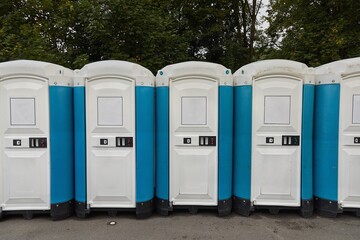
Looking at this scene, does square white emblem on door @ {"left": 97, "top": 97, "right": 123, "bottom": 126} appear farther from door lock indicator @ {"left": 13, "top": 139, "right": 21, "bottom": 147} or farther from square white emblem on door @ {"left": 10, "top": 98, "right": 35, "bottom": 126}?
door lock indicator @ {"left": 13, "top": 139, "right": 21, "bottom": 147}

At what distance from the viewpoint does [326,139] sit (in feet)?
10.9

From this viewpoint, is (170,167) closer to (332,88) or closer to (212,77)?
(212,77)

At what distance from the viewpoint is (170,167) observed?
11.1 ft

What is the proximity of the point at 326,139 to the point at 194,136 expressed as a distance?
5.91 feet

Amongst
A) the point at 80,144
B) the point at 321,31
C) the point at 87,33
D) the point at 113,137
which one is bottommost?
the point at 80,144

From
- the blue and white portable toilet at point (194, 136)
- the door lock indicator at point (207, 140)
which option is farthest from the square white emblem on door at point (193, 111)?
the door lock indicator at point (207, 140)

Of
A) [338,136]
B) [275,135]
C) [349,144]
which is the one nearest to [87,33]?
[275,135]

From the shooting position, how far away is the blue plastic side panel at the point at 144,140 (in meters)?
3.26

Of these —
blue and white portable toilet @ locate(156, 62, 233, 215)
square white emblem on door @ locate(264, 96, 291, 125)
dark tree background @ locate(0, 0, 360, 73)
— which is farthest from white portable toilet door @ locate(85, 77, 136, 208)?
dark tree background @ locate(0, 0, 360, 73)

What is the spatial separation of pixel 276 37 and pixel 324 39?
346cm

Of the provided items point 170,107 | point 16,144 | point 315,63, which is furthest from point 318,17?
point 16,144

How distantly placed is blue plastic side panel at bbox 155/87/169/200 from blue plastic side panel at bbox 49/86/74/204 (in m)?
1.21

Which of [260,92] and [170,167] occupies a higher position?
[260,92]

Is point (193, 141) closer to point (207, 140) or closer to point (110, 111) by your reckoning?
point (207, 140)
